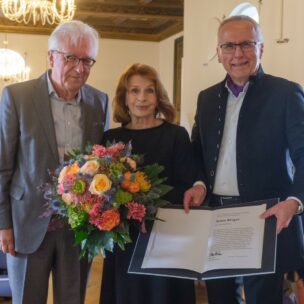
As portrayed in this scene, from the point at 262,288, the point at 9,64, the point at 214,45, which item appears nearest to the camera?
the point at 262,288

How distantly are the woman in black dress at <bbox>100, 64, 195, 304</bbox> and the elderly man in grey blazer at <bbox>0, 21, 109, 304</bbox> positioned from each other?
0.17 metres

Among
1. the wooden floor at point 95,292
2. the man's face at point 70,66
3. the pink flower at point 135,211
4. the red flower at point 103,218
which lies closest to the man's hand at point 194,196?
the pink flower at point 135,211

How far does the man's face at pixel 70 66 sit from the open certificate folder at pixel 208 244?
2.11ft

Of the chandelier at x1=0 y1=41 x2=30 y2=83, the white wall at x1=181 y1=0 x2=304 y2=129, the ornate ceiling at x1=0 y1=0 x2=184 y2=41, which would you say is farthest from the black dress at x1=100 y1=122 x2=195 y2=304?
the ornate ceiling at x1=0 y1=0 x2=184 y2=41

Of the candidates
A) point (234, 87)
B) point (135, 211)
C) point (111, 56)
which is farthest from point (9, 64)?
point (135, 211)

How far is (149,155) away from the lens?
209 centimetres

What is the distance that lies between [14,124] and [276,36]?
218 cm

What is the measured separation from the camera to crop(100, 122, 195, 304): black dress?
2074 millimetres

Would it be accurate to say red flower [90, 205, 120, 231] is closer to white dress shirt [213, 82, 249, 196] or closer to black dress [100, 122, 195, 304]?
black dress [100, 122, 195, 304]

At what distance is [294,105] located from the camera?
5.99ft

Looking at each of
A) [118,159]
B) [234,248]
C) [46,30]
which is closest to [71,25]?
[118,159]

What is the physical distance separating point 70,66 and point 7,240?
755 mm

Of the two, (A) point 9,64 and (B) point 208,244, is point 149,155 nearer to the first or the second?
(B) point 208,244

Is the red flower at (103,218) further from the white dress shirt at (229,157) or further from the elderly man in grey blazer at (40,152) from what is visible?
the white dress shirt at (229,157)
